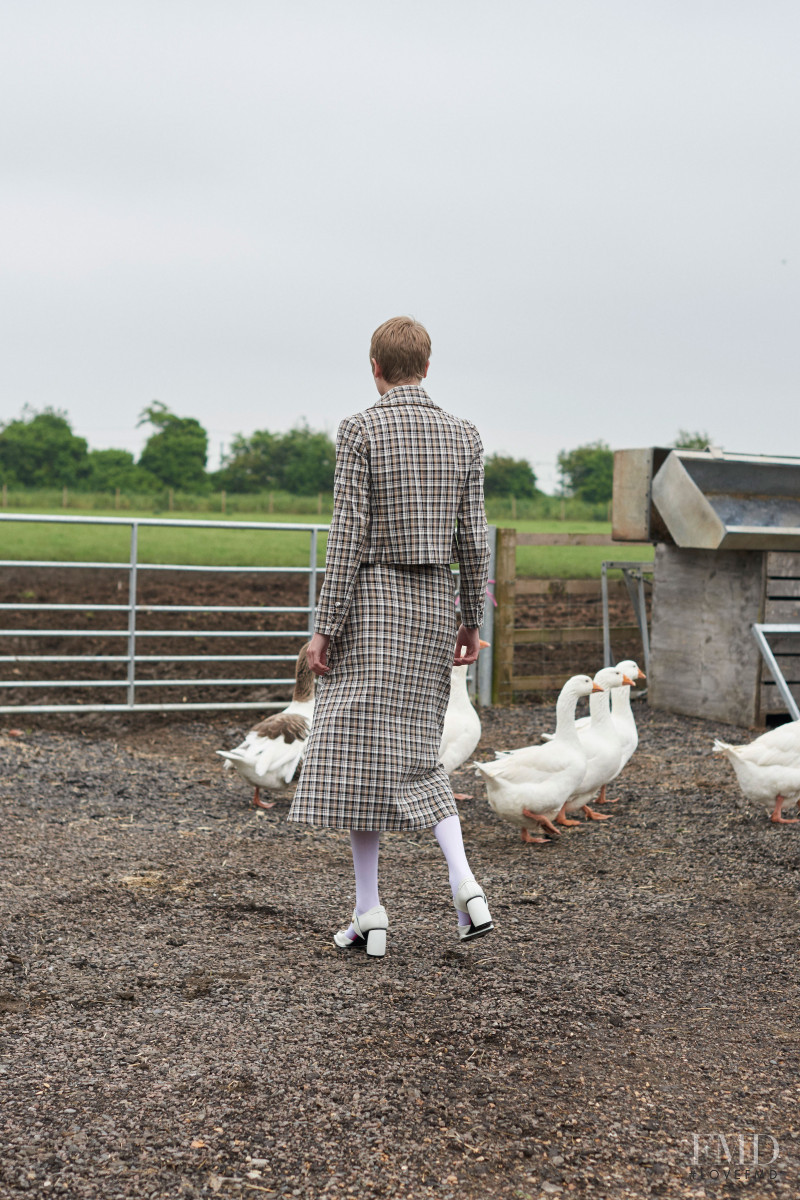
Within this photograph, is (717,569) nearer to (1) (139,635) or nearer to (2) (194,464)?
(1) (139,635)

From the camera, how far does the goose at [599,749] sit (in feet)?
18.5

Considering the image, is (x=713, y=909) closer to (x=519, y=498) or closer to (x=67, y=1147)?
(x=67, y=1147)

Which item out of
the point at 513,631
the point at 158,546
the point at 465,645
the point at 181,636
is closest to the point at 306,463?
the point at 158,546

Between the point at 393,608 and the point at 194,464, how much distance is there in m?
53.2

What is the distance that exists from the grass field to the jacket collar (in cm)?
2139

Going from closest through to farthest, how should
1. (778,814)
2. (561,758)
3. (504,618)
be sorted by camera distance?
(561,758) < (778,814) < (504,618)

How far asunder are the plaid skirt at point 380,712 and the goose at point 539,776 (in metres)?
1.90

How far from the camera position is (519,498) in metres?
52.0

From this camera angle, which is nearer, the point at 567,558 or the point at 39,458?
the point at 567,558

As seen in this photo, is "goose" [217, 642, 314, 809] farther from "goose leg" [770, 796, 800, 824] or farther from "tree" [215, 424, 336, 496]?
"tree" [215, 424, 336, 496]

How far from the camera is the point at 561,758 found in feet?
17.2

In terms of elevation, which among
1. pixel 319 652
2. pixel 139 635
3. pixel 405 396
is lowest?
pixel 139 635

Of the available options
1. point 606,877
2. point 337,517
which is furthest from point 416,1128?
point 606,877

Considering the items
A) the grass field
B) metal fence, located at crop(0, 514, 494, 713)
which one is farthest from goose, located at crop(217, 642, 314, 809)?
the grass field
